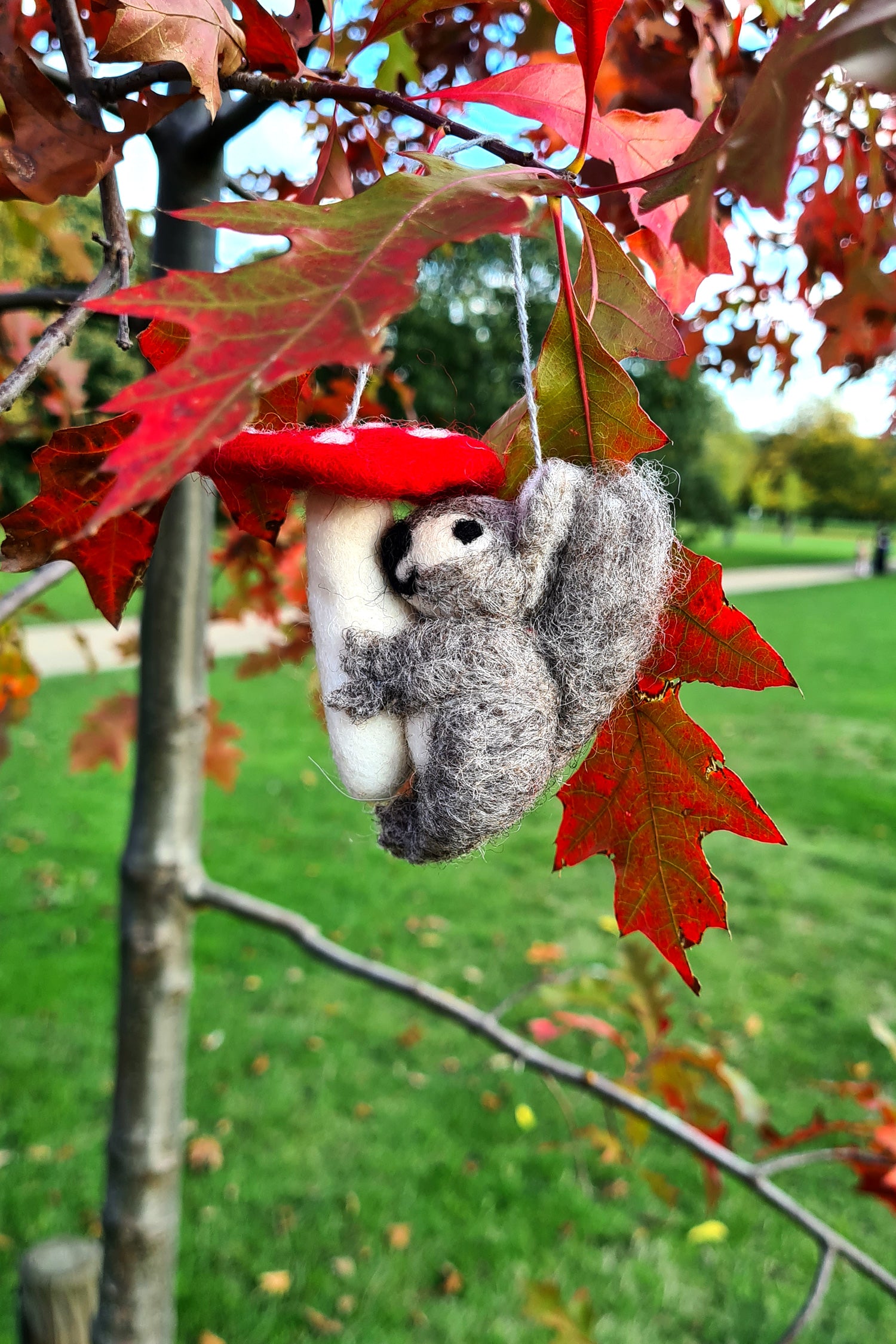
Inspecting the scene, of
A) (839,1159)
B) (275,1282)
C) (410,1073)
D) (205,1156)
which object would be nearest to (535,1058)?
(839,1159)

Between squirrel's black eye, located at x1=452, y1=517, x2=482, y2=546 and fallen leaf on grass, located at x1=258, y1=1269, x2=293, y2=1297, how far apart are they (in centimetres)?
274

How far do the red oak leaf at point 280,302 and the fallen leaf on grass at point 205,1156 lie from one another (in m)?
3.16

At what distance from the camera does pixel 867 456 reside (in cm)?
2875

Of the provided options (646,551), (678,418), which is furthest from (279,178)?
(678,418)

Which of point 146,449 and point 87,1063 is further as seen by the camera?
point 87,1063

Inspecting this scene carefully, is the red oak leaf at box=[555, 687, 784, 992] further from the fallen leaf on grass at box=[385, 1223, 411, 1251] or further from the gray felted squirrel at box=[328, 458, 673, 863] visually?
the fallen leaf on grass at box=[385, 1223, 411, 1251]

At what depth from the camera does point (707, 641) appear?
2.63ft

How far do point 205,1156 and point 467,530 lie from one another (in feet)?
10.0

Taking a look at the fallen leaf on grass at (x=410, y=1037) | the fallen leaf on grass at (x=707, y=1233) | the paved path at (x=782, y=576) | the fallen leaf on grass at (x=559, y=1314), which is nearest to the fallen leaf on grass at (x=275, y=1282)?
the fallen leaf on grass at (x=410, y=1037)

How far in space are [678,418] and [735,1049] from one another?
13249 mm

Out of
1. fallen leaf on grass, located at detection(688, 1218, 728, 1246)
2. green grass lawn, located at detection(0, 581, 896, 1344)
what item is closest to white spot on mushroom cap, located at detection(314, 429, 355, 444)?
green grass lawn, located at detection(0, 581, 896, 1344)

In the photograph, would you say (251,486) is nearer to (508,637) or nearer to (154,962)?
(508,637)

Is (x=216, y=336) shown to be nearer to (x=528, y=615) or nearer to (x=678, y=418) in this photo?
(x=528, y=615)

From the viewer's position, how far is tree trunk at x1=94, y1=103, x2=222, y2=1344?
1.74 m
